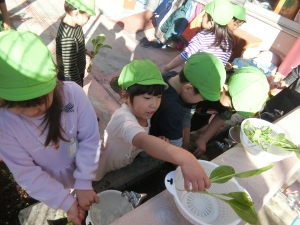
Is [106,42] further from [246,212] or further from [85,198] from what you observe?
[246,212]

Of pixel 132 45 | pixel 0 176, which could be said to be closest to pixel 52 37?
pixel 132 45

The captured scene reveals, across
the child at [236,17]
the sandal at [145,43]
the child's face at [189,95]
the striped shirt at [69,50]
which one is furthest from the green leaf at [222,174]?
the sandal at [145,43]

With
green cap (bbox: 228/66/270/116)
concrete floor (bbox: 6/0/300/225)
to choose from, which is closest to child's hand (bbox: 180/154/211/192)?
green cap (bbox: 228/66/270/116)

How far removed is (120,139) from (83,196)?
0.48m

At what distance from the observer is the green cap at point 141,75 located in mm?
1675

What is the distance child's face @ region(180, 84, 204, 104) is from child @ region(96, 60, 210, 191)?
255 mm

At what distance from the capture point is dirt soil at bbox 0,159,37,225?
2006 millimetres

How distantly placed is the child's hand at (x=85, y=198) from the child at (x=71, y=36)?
1525 mm

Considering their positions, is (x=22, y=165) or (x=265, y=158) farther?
(x=265, y=158)

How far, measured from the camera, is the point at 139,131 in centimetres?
149

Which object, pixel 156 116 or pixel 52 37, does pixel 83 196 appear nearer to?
pixel 156 116

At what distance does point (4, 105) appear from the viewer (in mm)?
1113

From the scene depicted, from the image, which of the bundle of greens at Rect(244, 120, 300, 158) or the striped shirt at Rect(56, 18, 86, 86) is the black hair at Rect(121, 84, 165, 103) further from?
the striped shirt at Rect(56, 18, 86, 86)

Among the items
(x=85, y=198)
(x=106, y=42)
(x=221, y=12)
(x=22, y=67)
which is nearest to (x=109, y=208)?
(x=85, y=198)
